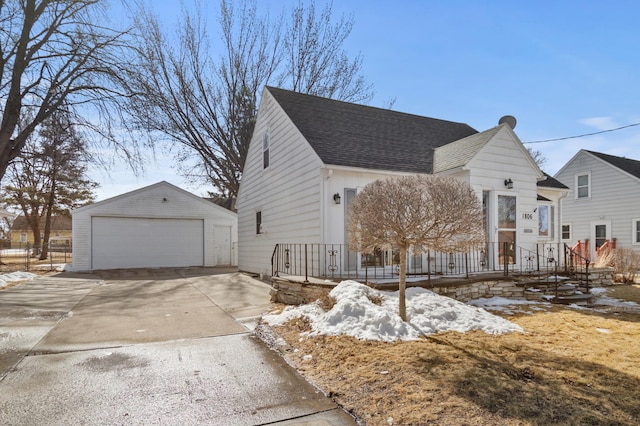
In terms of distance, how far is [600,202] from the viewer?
18.2m

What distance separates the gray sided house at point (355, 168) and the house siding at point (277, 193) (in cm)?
3

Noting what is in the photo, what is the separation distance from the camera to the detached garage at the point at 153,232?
1619cm

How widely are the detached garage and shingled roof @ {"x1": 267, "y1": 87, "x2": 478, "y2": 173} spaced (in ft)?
29.7

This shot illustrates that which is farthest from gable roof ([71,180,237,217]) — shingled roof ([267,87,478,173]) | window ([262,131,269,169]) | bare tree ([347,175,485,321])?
bare tree ([347,175,485,321])

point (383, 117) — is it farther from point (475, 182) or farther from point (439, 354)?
point (439, 354)

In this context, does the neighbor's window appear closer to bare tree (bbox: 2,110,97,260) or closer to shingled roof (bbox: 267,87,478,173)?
shingled roof (bbox: 267,87,478,173)

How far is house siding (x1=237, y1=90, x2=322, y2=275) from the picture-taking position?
9055 mm

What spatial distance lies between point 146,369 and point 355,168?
19.6 ft

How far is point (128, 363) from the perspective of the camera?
13.9 feet

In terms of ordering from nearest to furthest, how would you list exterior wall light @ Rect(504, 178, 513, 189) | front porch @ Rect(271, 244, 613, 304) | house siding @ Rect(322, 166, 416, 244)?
front porch @ Rect(271, 244, 613, 304) < house siding @ Rect(322, 166, 416, 244) < exterior wall light @ Rect(504, 178, 513, 189)

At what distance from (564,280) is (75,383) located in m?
9.81

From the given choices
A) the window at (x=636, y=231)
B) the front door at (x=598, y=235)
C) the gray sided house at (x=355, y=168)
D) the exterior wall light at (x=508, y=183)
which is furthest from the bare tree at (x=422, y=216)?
the front door at (x=598, y=235)

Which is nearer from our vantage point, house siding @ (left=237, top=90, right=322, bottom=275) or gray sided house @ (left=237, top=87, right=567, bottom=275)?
gray sided house @ (left=237, top=87, right=567, bottom=275)

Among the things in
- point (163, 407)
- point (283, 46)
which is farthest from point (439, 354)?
point (283, 46)
